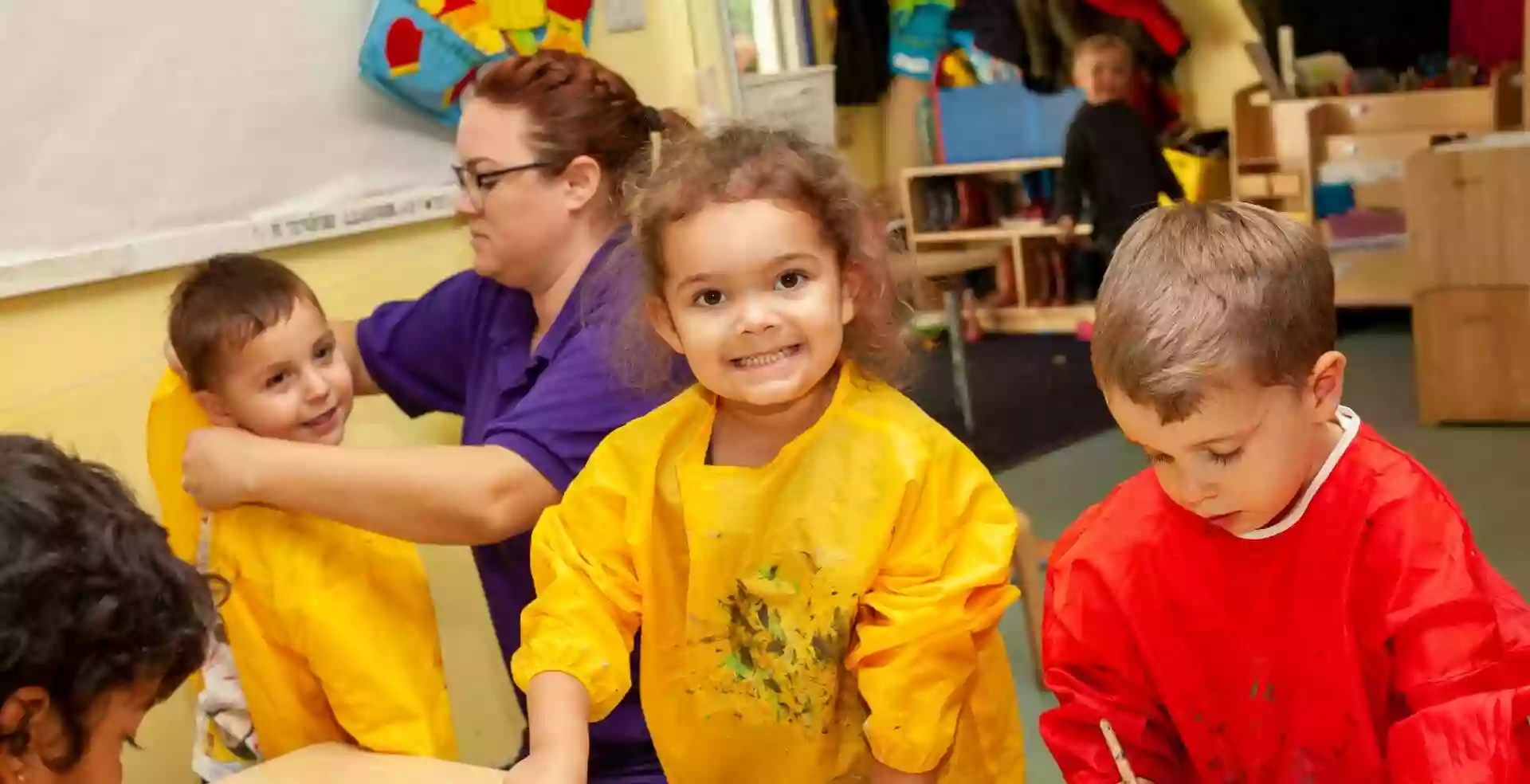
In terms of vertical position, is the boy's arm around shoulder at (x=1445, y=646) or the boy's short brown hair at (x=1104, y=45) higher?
the boy's short brown hair at (x=1104, y=45)

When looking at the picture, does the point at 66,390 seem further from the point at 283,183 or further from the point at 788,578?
the point at 788,578

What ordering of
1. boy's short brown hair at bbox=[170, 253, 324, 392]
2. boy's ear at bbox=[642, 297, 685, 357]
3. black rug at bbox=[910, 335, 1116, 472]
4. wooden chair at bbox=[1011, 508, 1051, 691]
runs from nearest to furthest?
boy's ear at bbox=[642, 297, 685, 357] < boy's short brown hair at bbox=[170, 253, 324, 392] < wooden chair at bbox=[1011, 508, 1051, 691] < black rug at bbox=[910, 335, 1116, 472]

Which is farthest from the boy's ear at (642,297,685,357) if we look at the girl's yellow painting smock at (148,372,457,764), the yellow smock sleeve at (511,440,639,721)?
the girl's yellow painting smock at (148,372,457,764)

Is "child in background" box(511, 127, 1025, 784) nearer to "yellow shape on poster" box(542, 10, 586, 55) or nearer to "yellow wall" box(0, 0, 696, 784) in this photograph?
"yellow wall" box(0, 0, 696, 784)

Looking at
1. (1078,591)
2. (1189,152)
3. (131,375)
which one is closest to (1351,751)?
(1078,591)

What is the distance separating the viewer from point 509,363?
58.7 inches

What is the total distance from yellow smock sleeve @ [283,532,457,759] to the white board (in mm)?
493

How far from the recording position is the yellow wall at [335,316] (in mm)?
1504

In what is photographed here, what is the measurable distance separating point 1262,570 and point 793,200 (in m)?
0.45

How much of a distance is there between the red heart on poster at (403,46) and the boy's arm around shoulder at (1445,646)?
4.42ft

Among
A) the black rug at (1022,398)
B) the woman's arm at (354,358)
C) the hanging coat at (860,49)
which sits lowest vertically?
the black rug at (1022,398)

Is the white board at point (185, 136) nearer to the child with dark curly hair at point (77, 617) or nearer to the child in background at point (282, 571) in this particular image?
the child in background at point (282, 571)

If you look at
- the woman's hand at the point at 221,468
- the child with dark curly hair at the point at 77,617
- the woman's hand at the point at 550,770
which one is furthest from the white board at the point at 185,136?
the woman's hand at the point at 550,770

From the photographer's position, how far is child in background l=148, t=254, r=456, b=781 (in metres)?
1.31
